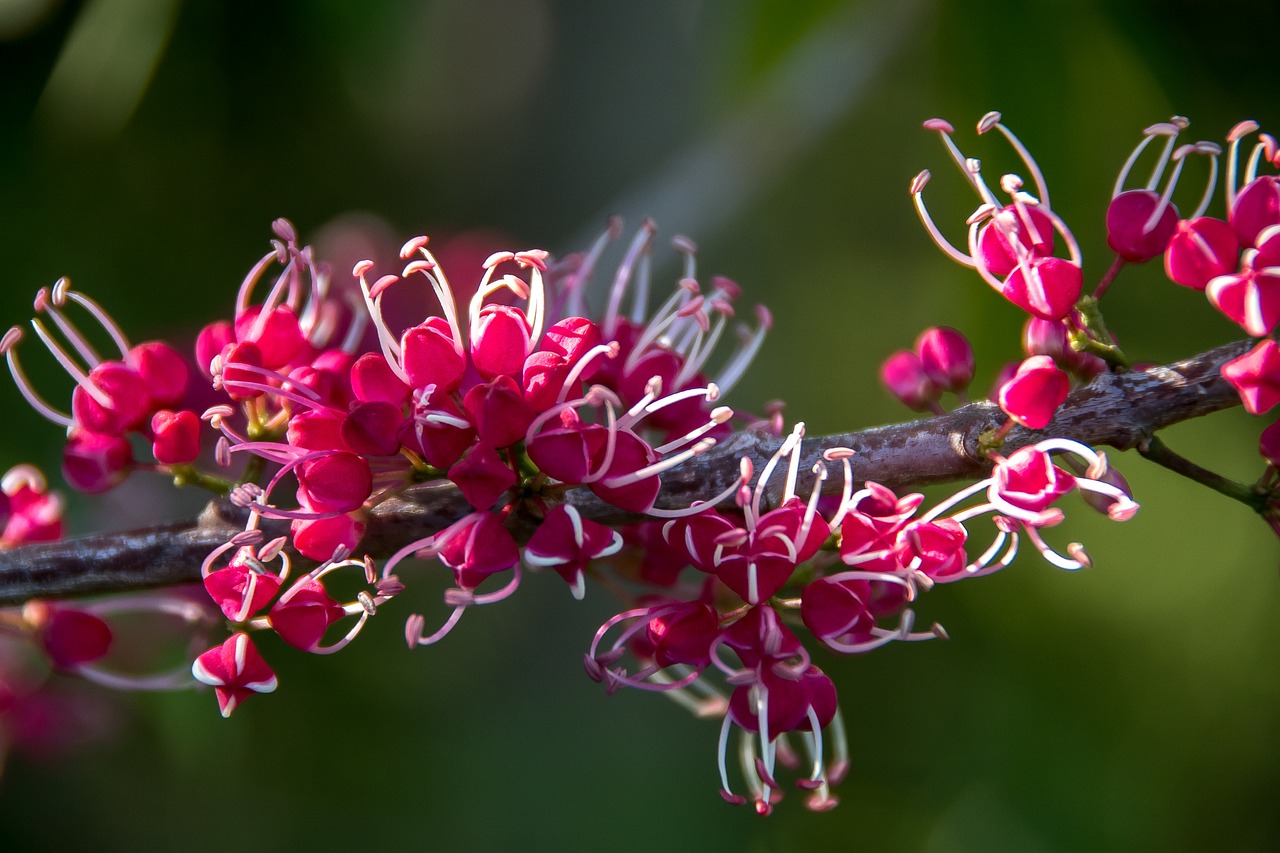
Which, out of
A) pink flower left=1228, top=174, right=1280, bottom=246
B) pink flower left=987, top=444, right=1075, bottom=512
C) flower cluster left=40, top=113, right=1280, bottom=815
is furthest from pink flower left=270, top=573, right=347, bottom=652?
pink flower left=1228, top=174, right=1280, bottom=246

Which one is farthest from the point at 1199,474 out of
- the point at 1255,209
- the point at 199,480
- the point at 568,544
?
the point at 199,480

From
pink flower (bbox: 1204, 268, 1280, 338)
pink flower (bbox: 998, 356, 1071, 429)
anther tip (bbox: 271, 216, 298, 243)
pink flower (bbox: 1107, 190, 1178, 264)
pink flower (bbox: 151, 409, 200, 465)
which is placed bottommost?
pink flower (bbox: 151, 409, 200, 465)

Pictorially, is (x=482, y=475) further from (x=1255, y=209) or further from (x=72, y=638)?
(x=1255, y=209)

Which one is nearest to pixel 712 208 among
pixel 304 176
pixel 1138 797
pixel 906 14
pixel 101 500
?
pixel 906 14

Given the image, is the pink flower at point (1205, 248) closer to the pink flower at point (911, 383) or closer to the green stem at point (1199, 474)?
the green stem at point (1199, 474)

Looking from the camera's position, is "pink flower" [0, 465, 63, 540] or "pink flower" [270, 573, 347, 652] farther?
"pink flower" [0, 465, 63, 540]

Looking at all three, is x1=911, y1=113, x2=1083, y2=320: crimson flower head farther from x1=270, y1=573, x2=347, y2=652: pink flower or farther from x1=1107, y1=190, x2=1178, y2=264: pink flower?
x1=270, y1=573, x2=347, y2=652: pink flower

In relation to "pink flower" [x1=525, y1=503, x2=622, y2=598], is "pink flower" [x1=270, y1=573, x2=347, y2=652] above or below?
below

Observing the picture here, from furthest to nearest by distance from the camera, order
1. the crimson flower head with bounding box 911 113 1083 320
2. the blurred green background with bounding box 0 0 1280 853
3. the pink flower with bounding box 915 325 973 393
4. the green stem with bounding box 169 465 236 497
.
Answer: the blurred green background with bounding box 0 0 1280 853, the pink flower with bounding box 915 325 973 393, the green stem with bounding box 169 465 236 497, the crimson flower head with bounding box 911 113 1083 320
